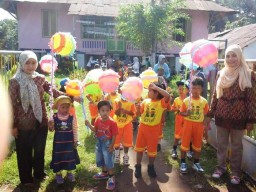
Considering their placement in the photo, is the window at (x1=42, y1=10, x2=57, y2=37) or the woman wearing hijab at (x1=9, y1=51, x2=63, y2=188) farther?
the window at (x1=42, y1=10, x2=57, y2=37)

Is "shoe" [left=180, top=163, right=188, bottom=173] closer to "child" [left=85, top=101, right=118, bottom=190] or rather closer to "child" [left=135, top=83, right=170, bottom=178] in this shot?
"child" [left=135, top=83, right=170, bottom=178]

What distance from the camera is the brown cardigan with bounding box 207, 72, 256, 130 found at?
3957mm

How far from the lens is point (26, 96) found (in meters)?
3.78

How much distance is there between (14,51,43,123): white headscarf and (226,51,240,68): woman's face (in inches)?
101

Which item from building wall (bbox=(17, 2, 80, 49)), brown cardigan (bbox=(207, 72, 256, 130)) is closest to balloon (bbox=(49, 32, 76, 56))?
brown cardigan (bbox=(207, 72, 256, 130))

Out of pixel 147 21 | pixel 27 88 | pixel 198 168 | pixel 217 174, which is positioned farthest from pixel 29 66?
pixel 147 21

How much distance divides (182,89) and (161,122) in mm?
1243

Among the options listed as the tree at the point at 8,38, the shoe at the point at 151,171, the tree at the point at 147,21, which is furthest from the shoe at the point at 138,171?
the tree at the point at 8,38

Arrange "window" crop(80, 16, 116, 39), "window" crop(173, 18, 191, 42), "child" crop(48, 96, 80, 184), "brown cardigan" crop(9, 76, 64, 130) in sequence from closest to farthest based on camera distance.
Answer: "brown cardigan" crop(9, 76, 64, 130), "child" crop(48, 96, 80, 184), "window" crop(80, 16, 116, 39), "window" crop(173, 18, 191, 42)

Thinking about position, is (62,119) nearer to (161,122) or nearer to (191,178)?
(161,122)

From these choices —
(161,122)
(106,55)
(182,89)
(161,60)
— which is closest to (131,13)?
(106,55)

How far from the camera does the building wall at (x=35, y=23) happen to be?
62.1 ft

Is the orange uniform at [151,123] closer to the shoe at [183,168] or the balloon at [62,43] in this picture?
the shoe at [183,168]

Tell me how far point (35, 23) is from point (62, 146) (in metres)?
16.7
